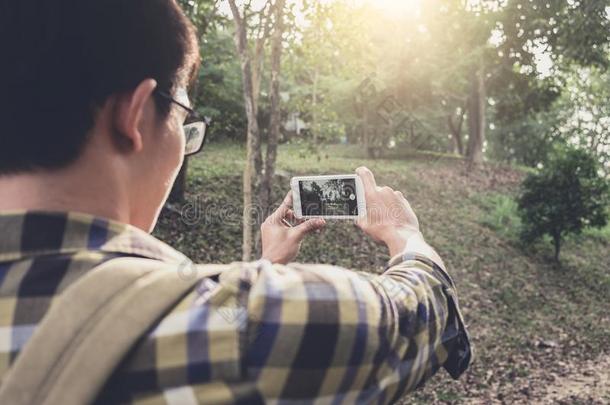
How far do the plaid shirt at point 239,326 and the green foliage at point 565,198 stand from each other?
44.7 feet

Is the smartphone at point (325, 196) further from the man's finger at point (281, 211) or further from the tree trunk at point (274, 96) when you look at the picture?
the tree trunk at point (274, 96)

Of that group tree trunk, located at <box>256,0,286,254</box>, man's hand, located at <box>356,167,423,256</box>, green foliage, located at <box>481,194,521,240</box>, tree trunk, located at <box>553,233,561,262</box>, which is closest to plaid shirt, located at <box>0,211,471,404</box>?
man's hand, located at <box>356,167,423,256</box>

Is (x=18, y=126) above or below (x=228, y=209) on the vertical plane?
above

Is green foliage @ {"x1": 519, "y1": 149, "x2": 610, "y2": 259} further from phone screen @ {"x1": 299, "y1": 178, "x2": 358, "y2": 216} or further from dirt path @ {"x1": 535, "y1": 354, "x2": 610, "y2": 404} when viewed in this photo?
phone screen @ {"x1": 299, "y1": 178, "x2": 358, "y2": 216}

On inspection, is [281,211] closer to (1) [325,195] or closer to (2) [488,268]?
(1) [325,195]

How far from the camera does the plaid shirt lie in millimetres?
738

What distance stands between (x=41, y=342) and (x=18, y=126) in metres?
0.41

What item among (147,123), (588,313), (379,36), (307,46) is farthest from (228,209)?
(379,36)

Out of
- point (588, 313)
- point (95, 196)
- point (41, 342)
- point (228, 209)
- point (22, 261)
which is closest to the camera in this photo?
point (41, 342)

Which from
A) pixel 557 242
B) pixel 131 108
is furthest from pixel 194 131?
pixel 557 242

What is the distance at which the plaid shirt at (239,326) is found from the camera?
2.42 ft

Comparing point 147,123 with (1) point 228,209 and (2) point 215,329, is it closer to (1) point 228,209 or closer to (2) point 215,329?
(2) point 215,329

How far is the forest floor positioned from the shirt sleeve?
5.86 metres

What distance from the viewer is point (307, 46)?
7508mm
